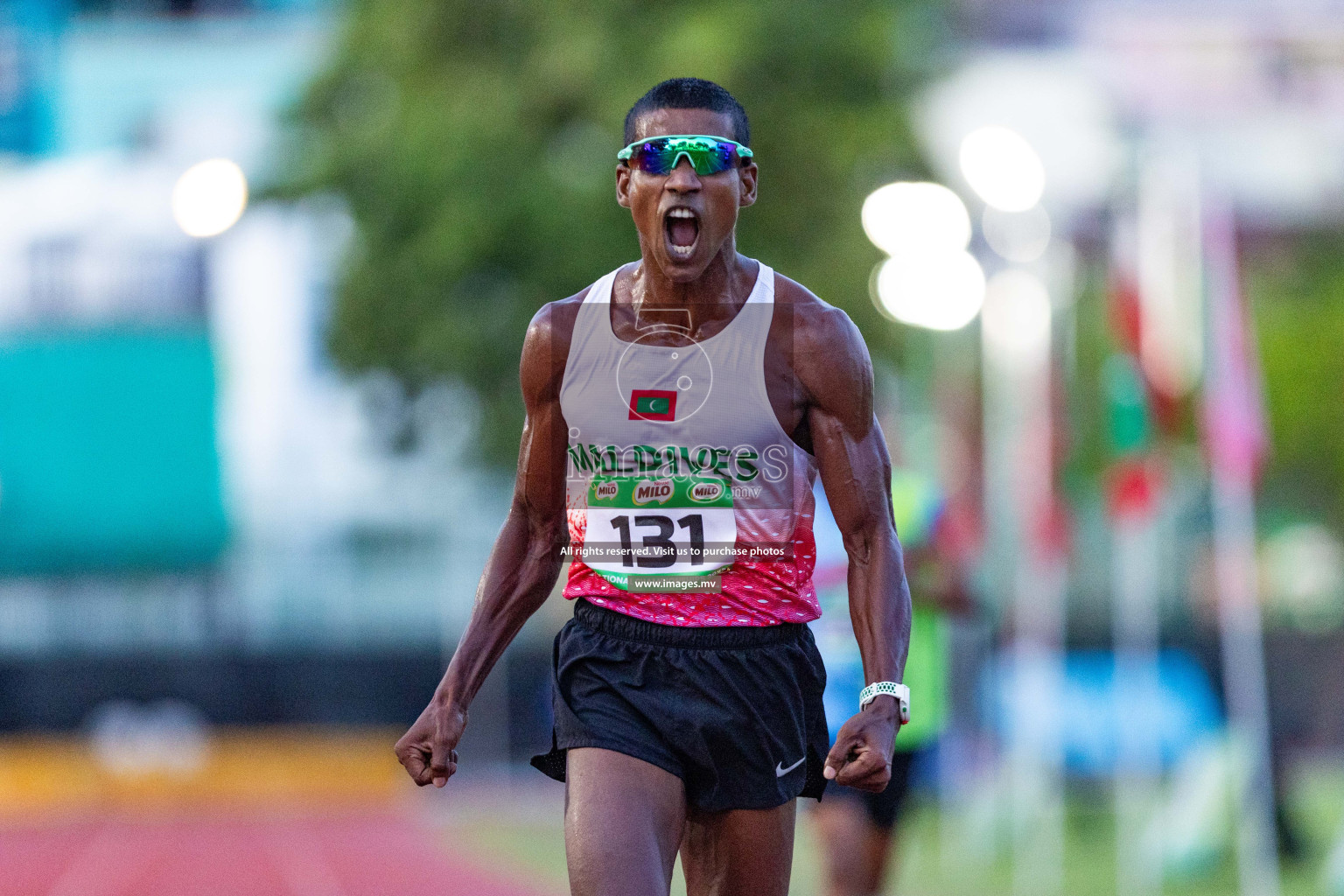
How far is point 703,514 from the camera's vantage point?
477cm

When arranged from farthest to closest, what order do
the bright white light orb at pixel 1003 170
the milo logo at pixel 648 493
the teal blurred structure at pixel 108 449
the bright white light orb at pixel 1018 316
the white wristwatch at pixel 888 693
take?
the teal blurred structure at pixel 108 449, the bright white light orb at pixel 1018 316, the bright white light orb at pixel 1003 170, the milo logo at pixel 648 493, the white wristwatch at pixel 888 693

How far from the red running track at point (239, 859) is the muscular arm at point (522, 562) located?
26.7 feet

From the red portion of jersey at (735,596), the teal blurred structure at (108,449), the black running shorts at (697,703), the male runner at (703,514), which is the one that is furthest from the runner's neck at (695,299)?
the teal blurred structure at (108,449)

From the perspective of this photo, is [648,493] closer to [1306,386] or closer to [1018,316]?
[1018,316]

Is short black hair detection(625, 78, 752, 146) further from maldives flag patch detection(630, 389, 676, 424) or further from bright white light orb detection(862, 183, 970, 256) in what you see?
bright white light orb detection(862, 183, 970, 256)

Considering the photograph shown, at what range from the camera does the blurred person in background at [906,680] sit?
7586 millimetres

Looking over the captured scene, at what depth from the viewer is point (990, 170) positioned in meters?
16.2

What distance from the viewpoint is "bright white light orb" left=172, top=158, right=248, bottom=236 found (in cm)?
2356

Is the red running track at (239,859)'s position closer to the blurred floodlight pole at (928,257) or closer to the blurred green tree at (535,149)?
the blurred green tree at (535,149)

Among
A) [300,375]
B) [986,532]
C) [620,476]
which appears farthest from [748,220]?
[620,476]

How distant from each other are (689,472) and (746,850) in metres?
0.86

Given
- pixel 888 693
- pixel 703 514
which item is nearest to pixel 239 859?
pixel 703 514

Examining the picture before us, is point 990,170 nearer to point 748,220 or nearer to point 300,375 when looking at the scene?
point 748,220

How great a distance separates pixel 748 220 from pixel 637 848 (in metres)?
16.7
